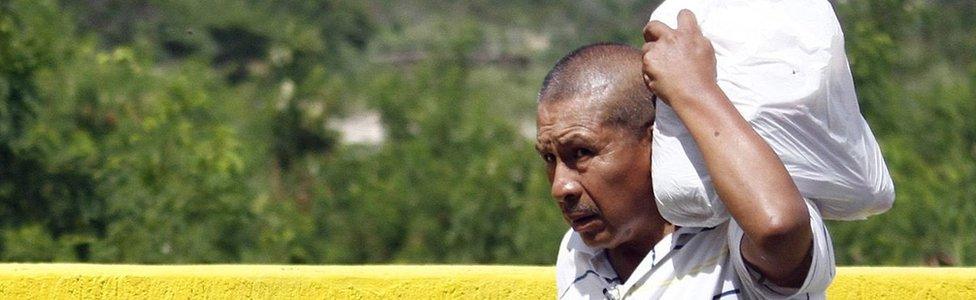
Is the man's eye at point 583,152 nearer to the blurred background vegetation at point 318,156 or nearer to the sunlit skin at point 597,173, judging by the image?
the sunlit skin at point 597,173

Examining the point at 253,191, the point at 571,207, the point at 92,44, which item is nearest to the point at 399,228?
the point at 253,191

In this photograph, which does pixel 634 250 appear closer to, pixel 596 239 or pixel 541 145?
pixel 596 239

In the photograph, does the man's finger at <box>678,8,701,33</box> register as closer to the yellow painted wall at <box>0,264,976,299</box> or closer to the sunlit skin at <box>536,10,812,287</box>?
the sunlit skin at <box>536,10,812,287</box>

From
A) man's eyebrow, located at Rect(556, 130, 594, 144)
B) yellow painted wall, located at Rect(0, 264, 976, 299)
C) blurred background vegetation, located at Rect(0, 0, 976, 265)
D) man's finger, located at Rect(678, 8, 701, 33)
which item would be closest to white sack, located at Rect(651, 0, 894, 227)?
man's finger, located at Rect(678, 8, 701, 33)

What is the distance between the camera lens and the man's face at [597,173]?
210 centimetres

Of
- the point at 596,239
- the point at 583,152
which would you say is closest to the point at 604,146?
the point at 583,152

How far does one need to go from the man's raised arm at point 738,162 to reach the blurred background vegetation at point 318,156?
4.88 m

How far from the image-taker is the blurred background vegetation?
7.41 m

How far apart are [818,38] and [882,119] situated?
7.89 metres

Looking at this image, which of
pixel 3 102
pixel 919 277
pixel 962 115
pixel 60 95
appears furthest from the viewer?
pixel 962 115

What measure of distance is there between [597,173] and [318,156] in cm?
906

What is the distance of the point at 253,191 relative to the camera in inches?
337

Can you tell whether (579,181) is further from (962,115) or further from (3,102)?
(962,115)

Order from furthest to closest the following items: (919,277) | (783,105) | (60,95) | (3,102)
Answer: (60,95) → (3,102) → (919,277) → (783,105)
